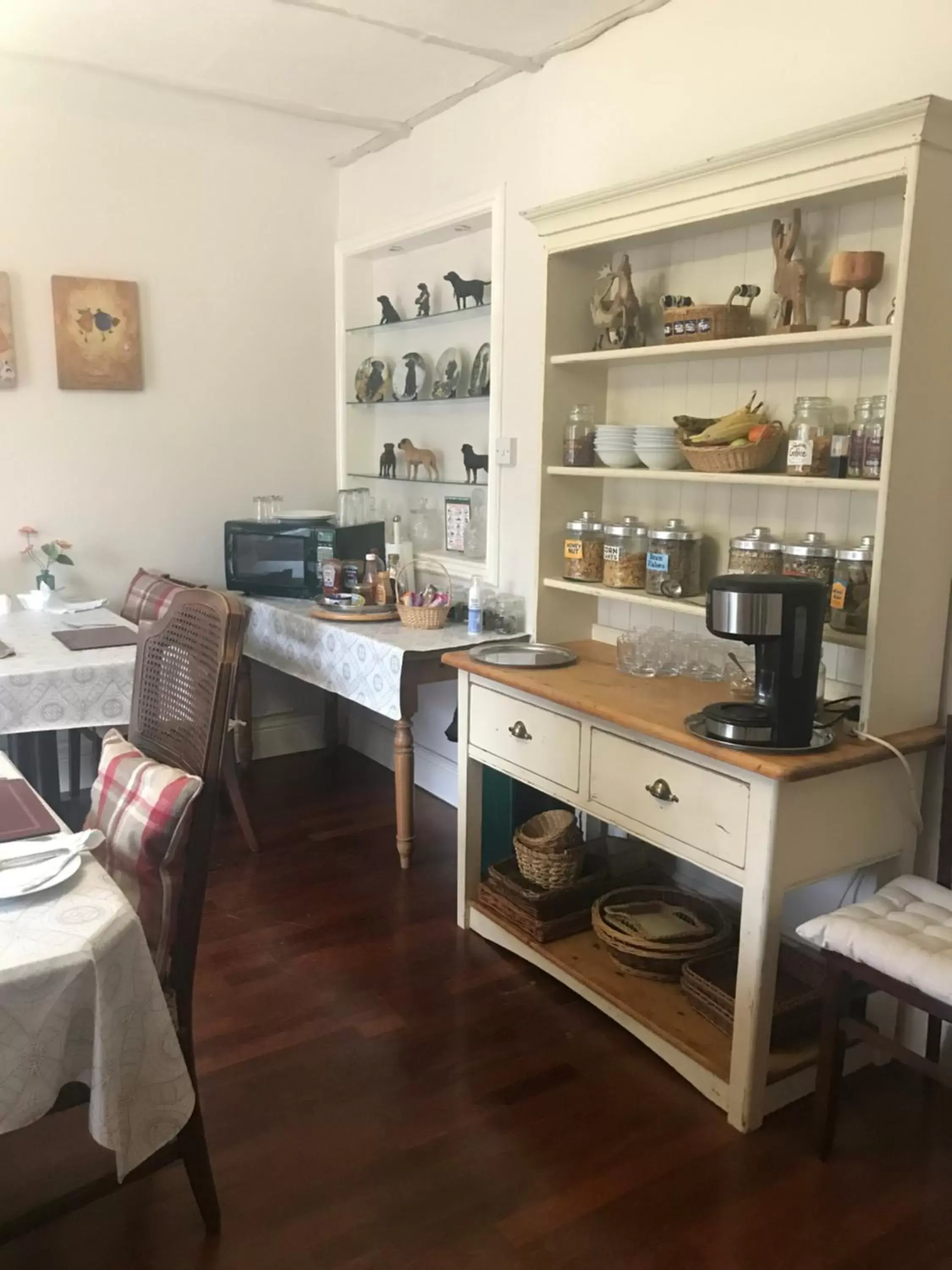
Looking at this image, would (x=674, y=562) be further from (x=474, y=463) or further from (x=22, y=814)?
(x=22, y=814)

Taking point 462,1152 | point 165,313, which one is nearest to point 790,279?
point 462,1152

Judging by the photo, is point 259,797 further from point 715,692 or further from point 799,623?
point 799,623

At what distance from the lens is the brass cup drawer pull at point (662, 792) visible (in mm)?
2129

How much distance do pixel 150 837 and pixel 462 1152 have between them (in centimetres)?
89

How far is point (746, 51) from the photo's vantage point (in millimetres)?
2420

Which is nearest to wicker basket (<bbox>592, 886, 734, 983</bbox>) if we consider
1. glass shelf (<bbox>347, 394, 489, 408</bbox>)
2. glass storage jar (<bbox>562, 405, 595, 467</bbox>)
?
glass storage jar (<bbox>562, 405, 595, 467</bbox>)

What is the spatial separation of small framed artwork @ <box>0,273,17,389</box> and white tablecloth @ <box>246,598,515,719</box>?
0.98 metres

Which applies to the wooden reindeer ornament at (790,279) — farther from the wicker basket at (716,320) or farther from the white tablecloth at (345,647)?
the white tablecloth at (345,647)

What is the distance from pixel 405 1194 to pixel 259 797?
213 cm

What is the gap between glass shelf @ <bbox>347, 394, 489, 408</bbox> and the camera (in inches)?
141

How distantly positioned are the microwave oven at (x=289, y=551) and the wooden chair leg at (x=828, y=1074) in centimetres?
229

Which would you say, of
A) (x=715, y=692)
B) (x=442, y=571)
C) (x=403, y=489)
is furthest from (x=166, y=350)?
(x=715, y=692)

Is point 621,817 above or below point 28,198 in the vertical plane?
below

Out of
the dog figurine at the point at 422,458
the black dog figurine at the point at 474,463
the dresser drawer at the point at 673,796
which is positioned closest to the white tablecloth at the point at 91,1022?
the dresser drawer at the point at 673,796
